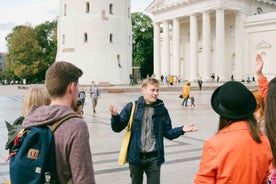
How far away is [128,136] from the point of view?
4.79 m

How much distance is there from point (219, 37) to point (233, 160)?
59289 millimetres

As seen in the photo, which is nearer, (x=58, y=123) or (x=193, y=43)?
(x=58, y=123)

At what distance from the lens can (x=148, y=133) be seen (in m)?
4.72

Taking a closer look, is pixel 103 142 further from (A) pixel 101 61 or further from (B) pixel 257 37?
(B) pixel 257 37

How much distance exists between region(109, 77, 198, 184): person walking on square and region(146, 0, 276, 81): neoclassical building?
56.5 meters

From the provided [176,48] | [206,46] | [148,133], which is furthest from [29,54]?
[148,133]

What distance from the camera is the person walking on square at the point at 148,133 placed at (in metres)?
4.65

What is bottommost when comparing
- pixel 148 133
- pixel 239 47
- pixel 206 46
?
pixel 148 133

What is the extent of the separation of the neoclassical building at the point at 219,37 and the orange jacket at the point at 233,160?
2300 inches

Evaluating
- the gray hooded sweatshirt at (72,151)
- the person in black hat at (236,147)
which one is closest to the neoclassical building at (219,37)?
the person in black hat at (236,147)

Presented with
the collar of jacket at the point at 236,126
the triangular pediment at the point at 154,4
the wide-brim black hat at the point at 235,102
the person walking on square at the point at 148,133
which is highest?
the triangular pediment at the point at 154,4

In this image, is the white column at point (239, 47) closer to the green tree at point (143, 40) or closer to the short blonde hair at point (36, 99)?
the green tree at point (143, 40)

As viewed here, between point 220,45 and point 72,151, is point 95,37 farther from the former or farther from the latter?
point 72,151

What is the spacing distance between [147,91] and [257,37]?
59794 millimetres
